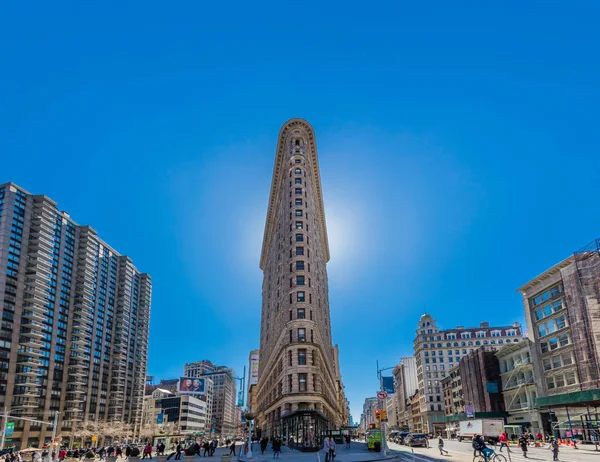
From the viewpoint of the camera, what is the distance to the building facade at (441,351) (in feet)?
466

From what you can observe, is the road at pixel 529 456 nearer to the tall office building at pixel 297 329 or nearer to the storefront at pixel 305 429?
the storefront at pixel 305 429

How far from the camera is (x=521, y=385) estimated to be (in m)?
75.6

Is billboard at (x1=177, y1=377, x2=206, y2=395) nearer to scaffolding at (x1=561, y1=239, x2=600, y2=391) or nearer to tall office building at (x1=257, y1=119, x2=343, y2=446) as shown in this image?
tall office building at (x1=257, y1=119, x2=343, y2=446)

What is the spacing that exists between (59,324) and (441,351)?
112741 millimetres

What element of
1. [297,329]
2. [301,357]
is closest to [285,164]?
[297,329]

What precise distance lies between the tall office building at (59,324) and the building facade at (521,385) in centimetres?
9534

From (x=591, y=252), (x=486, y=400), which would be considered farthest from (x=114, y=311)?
(x=591, y=252)

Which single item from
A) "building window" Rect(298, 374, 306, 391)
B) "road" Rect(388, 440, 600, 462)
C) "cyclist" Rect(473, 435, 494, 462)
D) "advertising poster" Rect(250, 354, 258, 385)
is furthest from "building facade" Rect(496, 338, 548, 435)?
"advertising poster" Rect(250, 354, 258, 385)

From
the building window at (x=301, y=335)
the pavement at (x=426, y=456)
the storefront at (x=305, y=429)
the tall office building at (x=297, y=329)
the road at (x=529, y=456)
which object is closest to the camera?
the road at (x=529, y=456)

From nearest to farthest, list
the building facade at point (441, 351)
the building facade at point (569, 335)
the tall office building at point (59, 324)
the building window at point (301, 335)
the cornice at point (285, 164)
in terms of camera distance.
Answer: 1. the building facade at point (569, 335)
2. the building window at point (301, 335)
3. the cornice at point (285, 164)
4. the tall office building at point (59, 324)
5. the building facade at point (441, 351)

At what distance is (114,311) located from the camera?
14975 cm

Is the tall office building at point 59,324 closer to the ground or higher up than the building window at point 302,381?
higher up

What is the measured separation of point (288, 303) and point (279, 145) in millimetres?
47746

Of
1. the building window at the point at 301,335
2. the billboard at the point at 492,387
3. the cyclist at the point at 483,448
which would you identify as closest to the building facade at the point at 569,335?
the billboard at the point at 492,387
